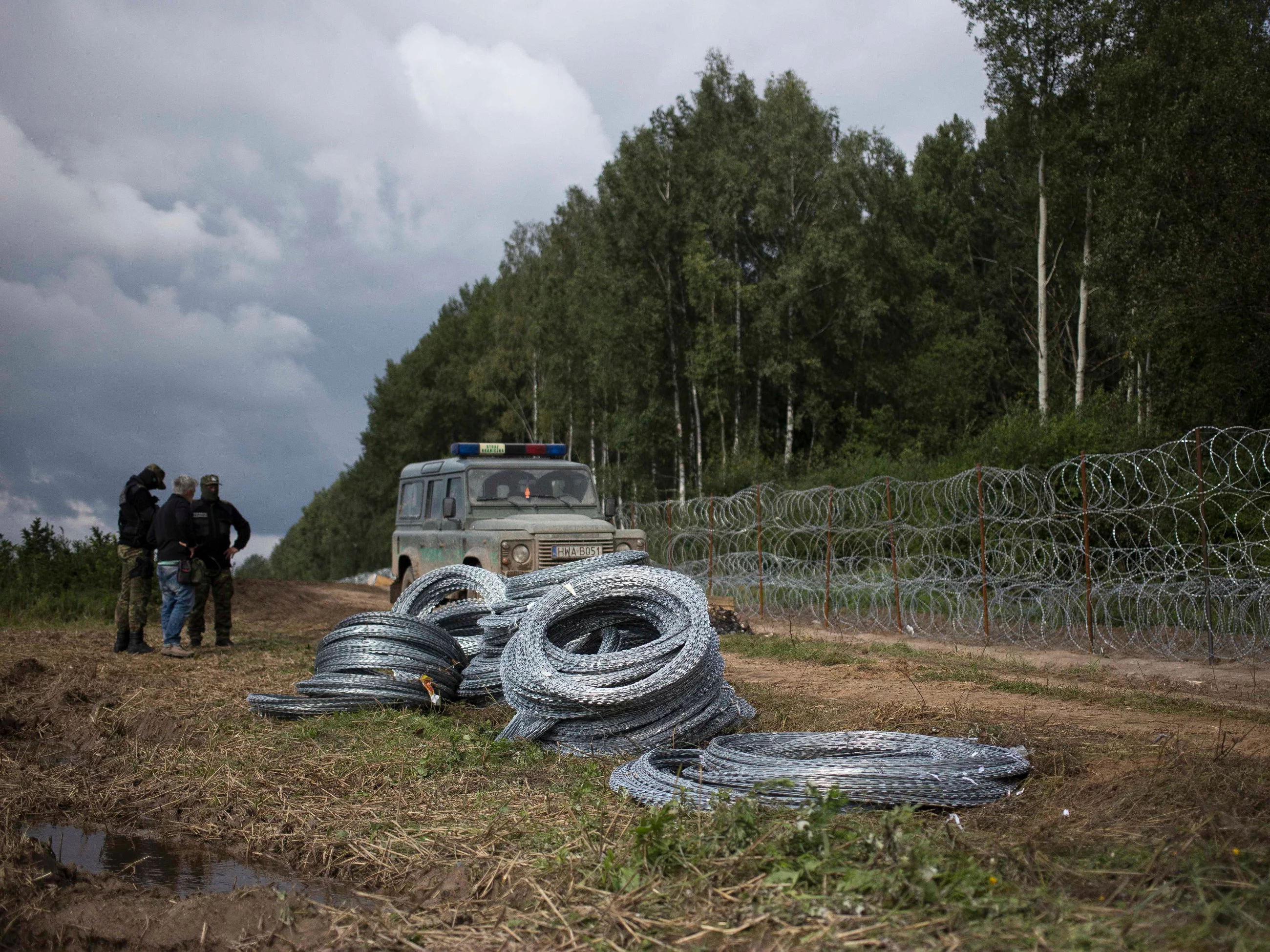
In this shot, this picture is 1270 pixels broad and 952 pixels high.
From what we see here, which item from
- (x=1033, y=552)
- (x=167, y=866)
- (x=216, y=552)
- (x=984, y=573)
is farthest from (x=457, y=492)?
(x=167, y=866)

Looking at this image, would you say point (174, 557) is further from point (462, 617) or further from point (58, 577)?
point (58, 577)

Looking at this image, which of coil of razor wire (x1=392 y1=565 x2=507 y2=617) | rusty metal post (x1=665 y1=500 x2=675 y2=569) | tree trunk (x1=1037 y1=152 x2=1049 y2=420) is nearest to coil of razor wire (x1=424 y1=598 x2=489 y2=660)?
coil of razor wire (x1=392 y1=565 x2=507 y2=617)

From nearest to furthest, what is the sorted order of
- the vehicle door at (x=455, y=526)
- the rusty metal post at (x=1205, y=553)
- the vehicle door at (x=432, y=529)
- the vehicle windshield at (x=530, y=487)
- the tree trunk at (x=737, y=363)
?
the rusty metal post at (x=1205, y=553), the vehicle door at (x=455, y=526), the vehicle windshield at (x=530, y=487), the vehicle door at (x=432, y=529), the tree trunk at (x=737, y=363)

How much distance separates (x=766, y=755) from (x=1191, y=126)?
18.1 m

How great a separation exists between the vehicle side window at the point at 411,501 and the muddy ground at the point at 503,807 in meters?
4.54

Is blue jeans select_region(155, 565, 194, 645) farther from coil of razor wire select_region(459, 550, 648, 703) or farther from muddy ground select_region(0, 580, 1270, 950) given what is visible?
coil of razor wire select_region(459, 550, 648, 703)

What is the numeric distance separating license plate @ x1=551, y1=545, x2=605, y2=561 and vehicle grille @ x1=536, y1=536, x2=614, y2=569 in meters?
0.02

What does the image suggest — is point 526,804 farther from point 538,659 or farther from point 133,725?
point 133,725

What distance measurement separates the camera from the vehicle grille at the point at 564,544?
11555mm

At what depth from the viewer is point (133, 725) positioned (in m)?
7.31

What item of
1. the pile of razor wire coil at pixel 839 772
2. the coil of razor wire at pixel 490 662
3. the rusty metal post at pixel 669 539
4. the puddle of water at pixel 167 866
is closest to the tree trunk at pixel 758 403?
the rusty metal post at pixel 669 539

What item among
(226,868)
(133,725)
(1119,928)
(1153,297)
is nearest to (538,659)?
(226,868)

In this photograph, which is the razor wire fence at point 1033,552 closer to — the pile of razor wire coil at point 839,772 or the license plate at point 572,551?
the license plate at point 572,551

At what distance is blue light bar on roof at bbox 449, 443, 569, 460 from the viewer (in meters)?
13.2
